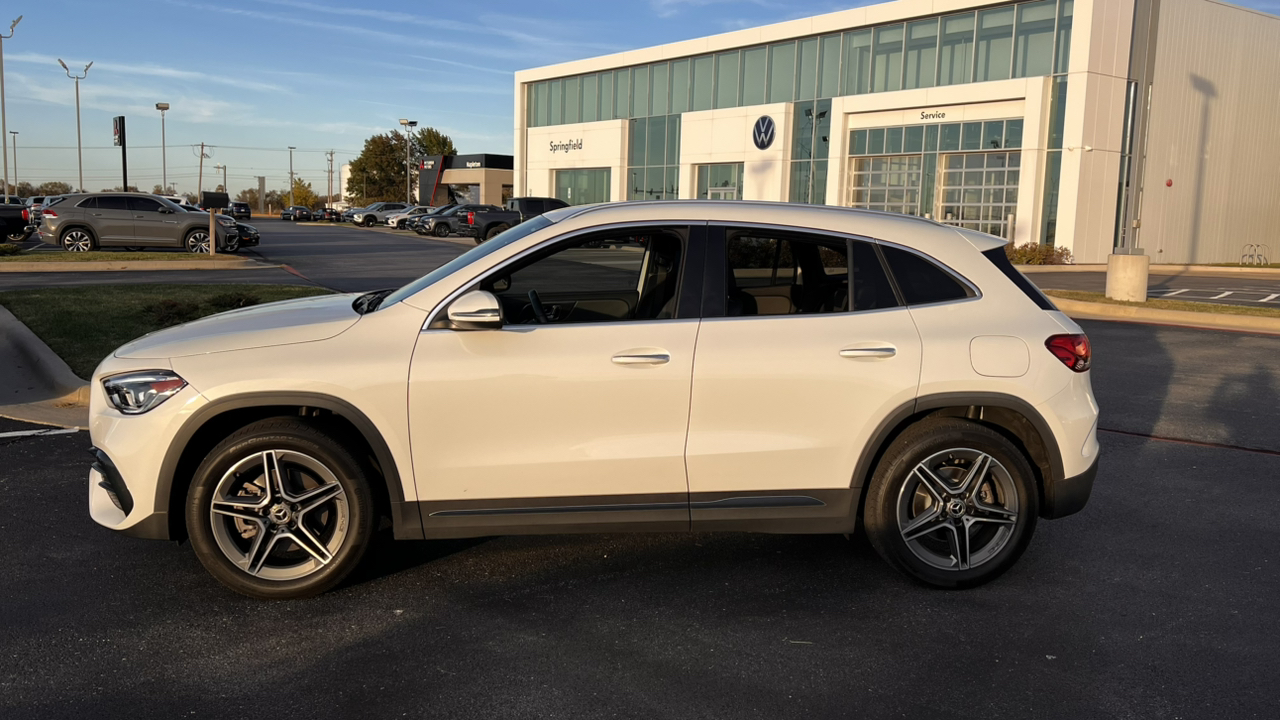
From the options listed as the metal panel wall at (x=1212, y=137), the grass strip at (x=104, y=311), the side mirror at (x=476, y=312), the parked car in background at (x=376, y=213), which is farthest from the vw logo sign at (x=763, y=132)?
the side mirror at (x=476, y=312)

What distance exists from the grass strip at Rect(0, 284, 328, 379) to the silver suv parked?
39.7 ft

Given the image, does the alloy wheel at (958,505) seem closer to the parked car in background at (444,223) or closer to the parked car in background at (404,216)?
the parked car in background at (444,223)

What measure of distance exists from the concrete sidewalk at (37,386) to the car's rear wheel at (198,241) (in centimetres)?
1651

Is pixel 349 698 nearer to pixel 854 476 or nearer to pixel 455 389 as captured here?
pixel 455 389

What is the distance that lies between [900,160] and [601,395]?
123ft

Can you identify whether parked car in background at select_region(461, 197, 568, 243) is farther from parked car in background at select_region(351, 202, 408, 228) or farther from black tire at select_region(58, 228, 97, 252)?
parked car in background at select_region(351, 202, 408, 228)

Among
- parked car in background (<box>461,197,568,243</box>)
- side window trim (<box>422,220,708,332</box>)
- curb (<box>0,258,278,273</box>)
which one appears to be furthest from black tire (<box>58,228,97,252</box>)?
side window trim (<box>422,220,708,332</box>)

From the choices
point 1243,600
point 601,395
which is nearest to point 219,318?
point 601,395

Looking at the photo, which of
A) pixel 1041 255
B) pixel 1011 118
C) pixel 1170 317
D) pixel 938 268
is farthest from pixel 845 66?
pixel 938 268

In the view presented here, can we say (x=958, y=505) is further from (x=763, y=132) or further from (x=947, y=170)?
(x=763, y=132)

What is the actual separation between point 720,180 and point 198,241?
1043 inches

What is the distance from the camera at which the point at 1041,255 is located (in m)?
33.4

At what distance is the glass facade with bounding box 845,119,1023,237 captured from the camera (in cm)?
3612

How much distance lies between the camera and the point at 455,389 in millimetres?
4352
